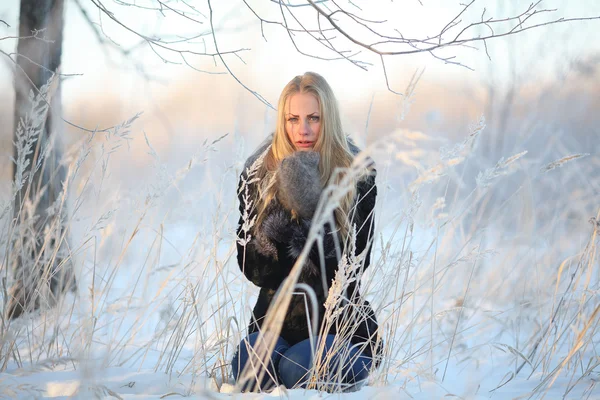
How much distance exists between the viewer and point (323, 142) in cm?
210

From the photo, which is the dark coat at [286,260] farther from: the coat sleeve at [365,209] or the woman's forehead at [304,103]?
the woman's forehead at [304,103]

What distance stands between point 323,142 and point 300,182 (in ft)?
0.79

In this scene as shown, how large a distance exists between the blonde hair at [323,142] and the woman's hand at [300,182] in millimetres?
77

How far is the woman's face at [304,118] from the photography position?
2.10 m

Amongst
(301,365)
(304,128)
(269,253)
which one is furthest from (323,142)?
(301,365)

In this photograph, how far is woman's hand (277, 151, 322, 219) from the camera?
196 cm

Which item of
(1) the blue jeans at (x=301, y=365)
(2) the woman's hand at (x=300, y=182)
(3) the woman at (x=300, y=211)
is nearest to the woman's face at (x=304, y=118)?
(3) the woman at (x=300, y=211)

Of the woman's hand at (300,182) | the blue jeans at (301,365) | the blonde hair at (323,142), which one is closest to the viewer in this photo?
the blue jeans at (301,365)

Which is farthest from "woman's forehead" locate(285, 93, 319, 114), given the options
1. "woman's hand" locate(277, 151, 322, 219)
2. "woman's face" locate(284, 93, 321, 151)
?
"woman's hand" locate(277, 151, 322, 219)

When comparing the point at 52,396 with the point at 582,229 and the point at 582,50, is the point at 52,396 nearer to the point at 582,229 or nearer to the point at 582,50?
the point at 582,229

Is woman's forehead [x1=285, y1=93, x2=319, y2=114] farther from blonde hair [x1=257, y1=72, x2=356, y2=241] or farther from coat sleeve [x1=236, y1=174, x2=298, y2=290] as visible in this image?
coat sleeve [x1=236, y1=174, x2=298, y2=290]

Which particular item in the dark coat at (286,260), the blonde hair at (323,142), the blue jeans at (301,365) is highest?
the blonde hair at (323,142)

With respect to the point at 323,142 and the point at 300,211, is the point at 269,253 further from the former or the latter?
the point at 323,142

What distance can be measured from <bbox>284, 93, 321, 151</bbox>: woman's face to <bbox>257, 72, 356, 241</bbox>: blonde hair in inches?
0.7
